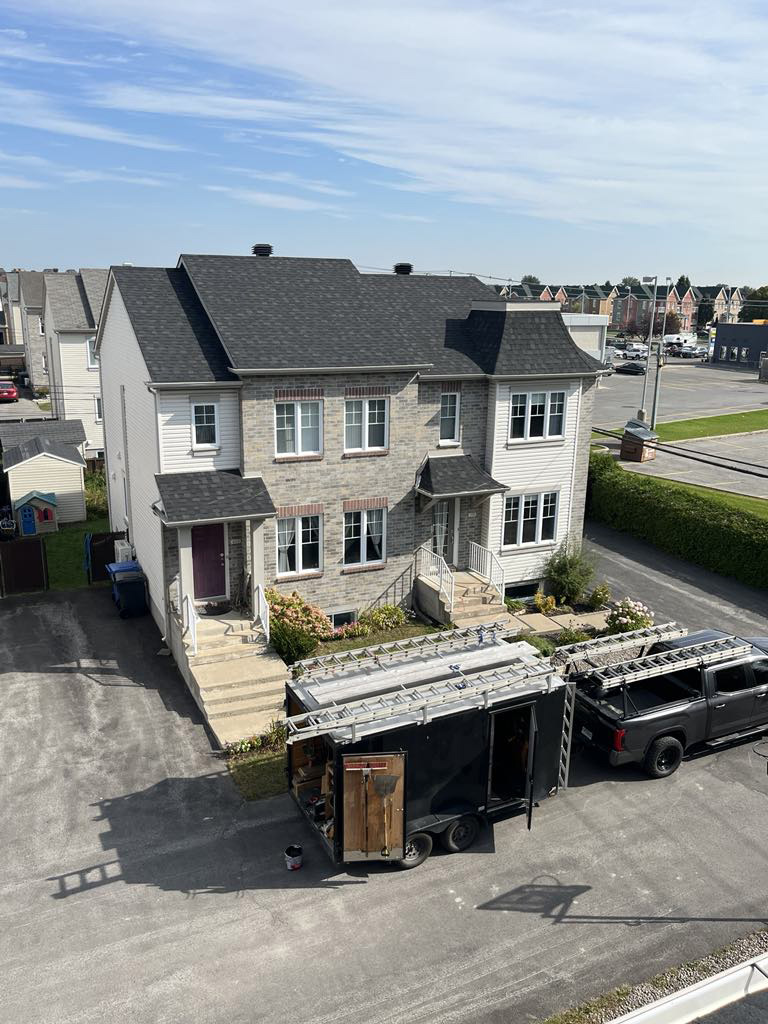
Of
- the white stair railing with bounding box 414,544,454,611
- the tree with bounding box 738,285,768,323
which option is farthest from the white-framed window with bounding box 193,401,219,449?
the tree with bounding box 738,285,768,323

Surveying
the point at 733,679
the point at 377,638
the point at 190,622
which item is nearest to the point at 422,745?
the point at 733,679

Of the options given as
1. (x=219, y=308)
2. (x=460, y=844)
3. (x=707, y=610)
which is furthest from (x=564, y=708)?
(x=219, y=308)

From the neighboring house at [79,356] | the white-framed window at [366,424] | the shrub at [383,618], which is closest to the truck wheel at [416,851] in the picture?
the shrub at [383,618]

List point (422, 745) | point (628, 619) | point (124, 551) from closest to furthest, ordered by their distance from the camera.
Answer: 1. point (422, 745)
2. point (628, 619)
3. point (124, 551)

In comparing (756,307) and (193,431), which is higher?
(756,307)

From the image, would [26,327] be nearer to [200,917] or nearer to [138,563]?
[138,563]

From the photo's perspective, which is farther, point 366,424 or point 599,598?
point 599,598

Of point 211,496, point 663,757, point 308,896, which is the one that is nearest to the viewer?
point 308,896

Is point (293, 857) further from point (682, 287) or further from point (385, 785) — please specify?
point (682, 287)
